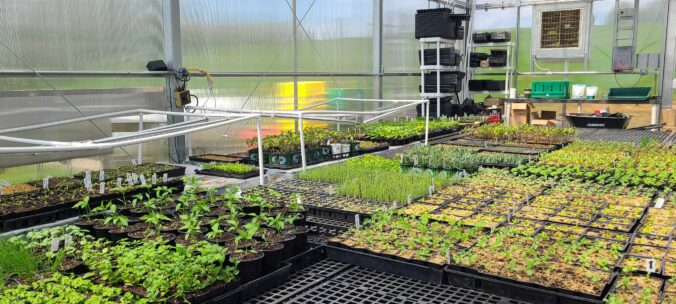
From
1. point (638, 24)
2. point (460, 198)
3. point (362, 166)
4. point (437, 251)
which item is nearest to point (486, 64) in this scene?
point (638, 24)

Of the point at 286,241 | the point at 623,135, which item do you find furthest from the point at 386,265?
the point at 623,135

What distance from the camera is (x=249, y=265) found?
2.68m

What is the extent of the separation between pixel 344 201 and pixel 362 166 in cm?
138

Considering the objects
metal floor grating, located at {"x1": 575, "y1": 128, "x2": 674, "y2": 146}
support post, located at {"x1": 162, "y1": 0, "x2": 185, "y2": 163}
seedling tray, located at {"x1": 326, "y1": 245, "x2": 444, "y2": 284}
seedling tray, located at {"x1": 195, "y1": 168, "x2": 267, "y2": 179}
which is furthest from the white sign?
metal floor grating, located at {"x1": 575, "y1": 128, "x2": 674, "y2": 146}

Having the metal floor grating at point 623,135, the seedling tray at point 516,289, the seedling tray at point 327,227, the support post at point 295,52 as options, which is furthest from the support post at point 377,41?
the seedling tray at point 516,289

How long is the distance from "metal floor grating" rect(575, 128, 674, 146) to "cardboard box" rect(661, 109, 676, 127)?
3620 mm

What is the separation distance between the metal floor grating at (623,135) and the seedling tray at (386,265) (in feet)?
19.0

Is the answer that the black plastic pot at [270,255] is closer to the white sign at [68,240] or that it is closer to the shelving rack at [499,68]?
the white sign at [68,240]

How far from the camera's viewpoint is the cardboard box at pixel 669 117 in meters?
11.5

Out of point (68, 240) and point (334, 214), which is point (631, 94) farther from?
point (68, 240)

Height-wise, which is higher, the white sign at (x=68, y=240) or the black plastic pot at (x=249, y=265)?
the white sign at (x=68, y=240)

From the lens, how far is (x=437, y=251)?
300 cm

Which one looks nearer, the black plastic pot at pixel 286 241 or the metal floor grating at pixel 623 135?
the black plastic pot at pixel 286 241

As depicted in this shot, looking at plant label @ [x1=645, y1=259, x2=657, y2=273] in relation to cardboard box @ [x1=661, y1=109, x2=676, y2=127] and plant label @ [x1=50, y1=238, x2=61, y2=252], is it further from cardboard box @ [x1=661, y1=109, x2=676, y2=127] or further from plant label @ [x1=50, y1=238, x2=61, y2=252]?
cardboard box @ [x1=661, y1=109, x2=676, y2=127]
